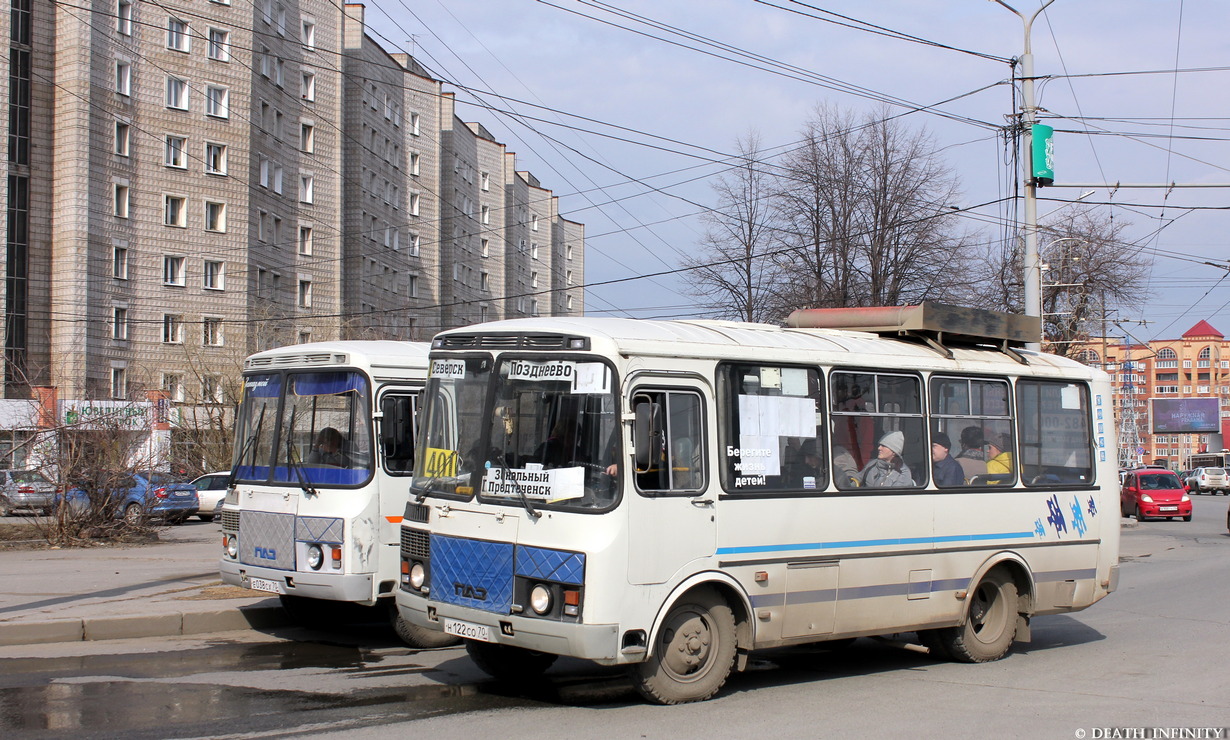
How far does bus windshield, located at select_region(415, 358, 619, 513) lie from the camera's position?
7.29 m

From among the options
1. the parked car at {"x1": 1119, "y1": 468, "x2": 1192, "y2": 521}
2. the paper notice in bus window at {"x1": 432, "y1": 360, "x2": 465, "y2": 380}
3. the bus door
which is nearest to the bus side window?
the bus door

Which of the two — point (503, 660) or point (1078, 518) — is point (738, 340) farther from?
point (1078, 518)

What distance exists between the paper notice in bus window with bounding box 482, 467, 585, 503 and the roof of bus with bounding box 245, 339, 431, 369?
110 inches

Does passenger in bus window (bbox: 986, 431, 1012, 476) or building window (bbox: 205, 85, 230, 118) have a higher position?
building window (bbox: 205, 85, 230, 118)

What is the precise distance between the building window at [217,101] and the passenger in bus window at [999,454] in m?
43.6

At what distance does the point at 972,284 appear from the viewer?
31.8 meters

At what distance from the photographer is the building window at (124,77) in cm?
4350

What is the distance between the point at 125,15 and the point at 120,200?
7333mm

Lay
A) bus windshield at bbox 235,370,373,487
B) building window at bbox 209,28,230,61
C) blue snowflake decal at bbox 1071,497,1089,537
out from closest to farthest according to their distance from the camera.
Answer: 1. bus windshield at bbox 235,370,373,487
2. blue snowflake decal at bbox 1071,497,1089,537
3. building window at bbox 209,28,230,61

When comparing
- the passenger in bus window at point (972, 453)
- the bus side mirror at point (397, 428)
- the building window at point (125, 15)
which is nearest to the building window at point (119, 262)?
the building window at point (125, 15)

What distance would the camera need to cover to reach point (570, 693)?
26.7 ft

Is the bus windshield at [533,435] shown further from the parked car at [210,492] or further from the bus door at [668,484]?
the parked car at [210,492]

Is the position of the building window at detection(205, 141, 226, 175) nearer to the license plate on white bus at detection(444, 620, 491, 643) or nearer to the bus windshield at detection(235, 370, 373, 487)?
the bus windshield at detection(235, 370, 373, 487)

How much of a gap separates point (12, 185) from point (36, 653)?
38498mm
